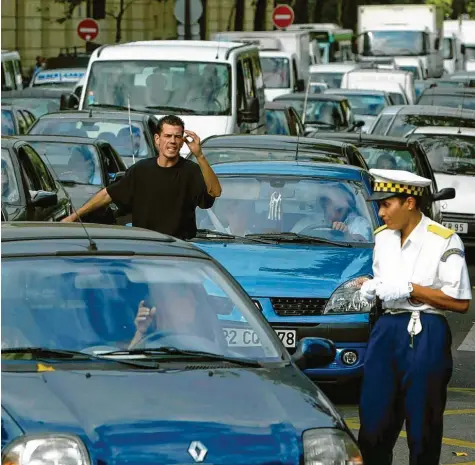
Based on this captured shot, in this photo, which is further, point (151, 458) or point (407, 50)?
point (407, 50)

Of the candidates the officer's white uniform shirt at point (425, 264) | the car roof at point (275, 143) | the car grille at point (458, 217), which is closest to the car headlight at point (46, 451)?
the officer's white uniform shirt at point (425, 264)

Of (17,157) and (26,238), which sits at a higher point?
(26,238)

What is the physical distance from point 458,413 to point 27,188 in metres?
5.00

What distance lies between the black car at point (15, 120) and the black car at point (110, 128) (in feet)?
6.58

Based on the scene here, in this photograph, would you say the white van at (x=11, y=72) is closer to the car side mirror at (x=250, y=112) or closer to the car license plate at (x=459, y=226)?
the car side mirror at (x=250, y=112)

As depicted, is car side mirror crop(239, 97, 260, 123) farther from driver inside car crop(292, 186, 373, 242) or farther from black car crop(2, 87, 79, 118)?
driver inside car crop(292, 186, 373, 242)

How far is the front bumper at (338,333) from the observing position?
10.3 metres

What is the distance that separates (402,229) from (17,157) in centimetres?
768

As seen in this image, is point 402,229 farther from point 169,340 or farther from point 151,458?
point 151,458

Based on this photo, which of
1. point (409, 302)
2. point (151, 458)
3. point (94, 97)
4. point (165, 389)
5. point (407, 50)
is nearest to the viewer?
point (151, 458)

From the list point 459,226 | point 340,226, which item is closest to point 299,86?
point 459,226

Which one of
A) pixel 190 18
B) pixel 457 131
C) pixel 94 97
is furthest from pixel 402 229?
pixel 190 18

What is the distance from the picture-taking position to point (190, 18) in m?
28.9

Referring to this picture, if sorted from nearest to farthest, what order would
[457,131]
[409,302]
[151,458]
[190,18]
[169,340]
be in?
[151,458] → [169,340] → [409,302] → [457,131] → [190,18]
